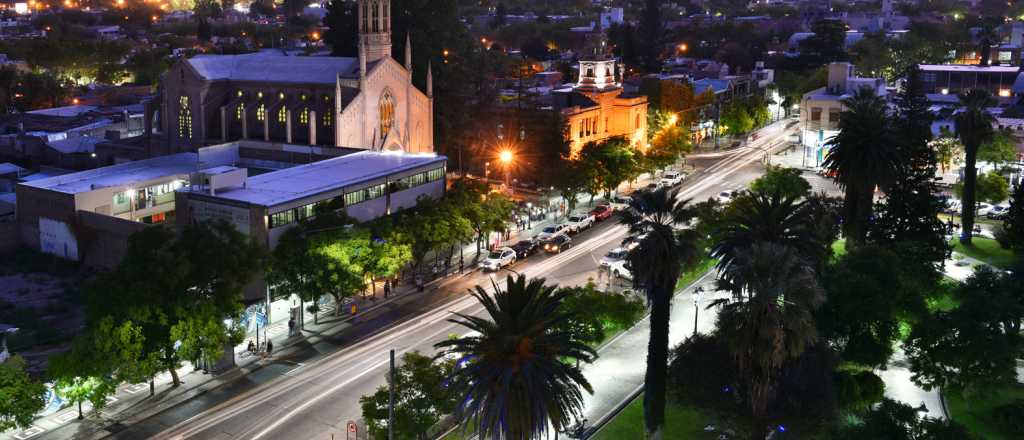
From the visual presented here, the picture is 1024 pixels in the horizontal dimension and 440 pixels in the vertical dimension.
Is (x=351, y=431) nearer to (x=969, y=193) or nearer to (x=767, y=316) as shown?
(x=767, y=316)

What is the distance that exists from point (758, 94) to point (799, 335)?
370 ft

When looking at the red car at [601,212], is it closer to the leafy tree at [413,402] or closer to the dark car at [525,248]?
the dark car at [525,248]

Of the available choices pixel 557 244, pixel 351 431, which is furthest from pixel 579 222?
pixel 351 431

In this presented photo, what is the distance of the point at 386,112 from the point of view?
87000 mm

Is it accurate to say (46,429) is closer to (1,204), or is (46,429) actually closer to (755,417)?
Answer: (755,417)

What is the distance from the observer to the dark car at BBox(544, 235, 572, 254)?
71.1 m

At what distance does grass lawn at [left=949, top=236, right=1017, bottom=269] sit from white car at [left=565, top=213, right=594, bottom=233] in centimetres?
2671

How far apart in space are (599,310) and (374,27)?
1937 inches

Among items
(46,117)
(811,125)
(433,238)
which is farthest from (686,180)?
(46,117)

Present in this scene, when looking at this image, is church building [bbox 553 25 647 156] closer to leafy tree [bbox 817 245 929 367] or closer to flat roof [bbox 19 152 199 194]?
flat roof [bbox 19 152 199 194]

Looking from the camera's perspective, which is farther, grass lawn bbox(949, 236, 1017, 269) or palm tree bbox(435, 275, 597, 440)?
grass lawn bbox(949, 236, 1017, 269)

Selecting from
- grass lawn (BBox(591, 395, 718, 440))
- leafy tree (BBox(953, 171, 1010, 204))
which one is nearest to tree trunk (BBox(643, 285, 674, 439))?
grass lawn (BBox(591, 395, 718, 440))

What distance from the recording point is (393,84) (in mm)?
87125

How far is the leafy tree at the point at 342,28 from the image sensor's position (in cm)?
10525
